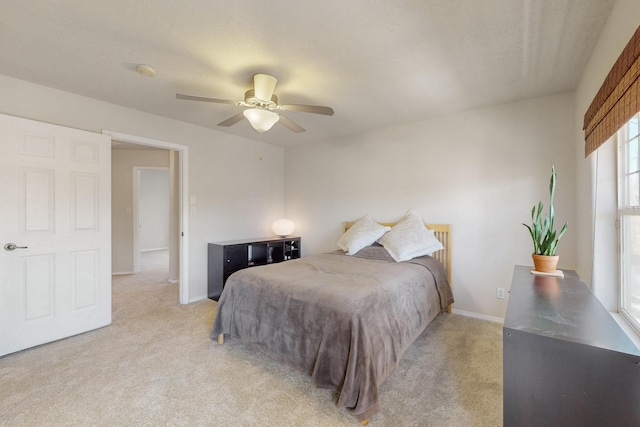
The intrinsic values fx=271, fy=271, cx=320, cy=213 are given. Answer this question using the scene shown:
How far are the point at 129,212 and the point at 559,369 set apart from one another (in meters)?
6.58

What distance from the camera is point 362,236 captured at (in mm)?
3465

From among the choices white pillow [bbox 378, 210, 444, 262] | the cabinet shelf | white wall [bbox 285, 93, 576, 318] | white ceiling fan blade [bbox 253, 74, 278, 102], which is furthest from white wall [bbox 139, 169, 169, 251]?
white pillow [bbox 378, 210, 444, 262]

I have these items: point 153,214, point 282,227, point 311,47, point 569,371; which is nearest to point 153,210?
point 153,214

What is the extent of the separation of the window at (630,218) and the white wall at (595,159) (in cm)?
10

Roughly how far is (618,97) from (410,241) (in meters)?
2.04

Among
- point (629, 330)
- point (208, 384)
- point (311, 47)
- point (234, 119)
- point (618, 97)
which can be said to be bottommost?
point (208, 384)

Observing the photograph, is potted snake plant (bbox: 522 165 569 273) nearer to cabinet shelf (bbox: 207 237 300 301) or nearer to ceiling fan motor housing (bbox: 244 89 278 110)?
ceiling fan motor housing (bbox: 244 89 278 110)

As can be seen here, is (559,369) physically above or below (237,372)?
above

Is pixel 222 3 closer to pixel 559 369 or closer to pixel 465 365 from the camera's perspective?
pixel 559 369

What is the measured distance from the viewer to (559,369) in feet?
3.34

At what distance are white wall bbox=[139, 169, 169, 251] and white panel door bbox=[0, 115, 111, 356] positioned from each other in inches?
231

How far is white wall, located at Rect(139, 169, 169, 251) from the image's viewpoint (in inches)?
320

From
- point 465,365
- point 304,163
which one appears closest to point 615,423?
point 465,365

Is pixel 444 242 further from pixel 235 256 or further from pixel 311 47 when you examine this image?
pixel 235 256
